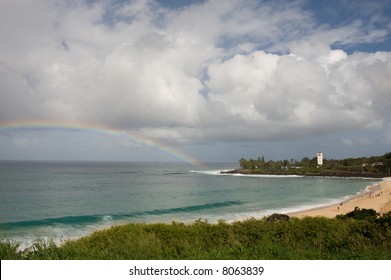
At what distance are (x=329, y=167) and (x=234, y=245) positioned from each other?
484 feet

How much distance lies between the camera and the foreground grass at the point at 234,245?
8.05 m

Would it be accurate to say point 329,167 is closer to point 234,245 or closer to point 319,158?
point 319,158

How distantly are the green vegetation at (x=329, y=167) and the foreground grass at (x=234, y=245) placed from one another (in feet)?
391

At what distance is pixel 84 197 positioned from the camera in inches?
2188

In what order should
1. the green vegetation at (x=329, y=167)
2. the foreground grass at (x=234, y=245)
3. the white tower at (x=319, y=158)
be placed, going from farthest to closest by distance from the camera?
the white tower at (x=319, y=158), the green vegetation at (x=329, y=167), the foreground grass at (x=234, y=245)

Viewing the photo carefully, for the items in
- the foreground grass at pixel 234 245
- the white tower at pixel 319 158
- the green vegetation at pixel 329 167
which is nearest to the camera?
the foreground grass at pixel 234 245

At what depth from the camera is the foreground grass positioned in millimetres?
8047

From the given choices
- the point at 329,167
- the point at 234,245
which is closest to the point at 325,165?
the point at 329,167

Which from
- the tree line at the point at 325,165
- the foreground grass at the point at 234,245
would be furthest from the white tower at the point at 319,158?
the foreground grass at the point at 234,245

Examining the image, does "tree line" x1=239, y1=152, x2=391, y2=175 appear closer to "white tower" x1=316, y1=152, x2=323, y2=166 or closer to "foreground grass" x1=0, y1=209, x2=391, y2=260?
"white tower" x1=316, y1=152, x2=323, y2=166

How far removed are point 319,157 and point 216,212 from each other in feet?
430

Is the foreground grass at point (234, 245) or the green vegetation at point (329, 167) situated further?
the green vegetation at point (329, 167)

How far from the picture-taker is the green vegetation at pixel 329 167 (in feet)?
412

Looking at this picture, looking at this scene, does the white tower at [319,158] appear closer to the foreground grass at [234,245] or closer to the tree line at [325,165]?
the tree line at [325,165]
